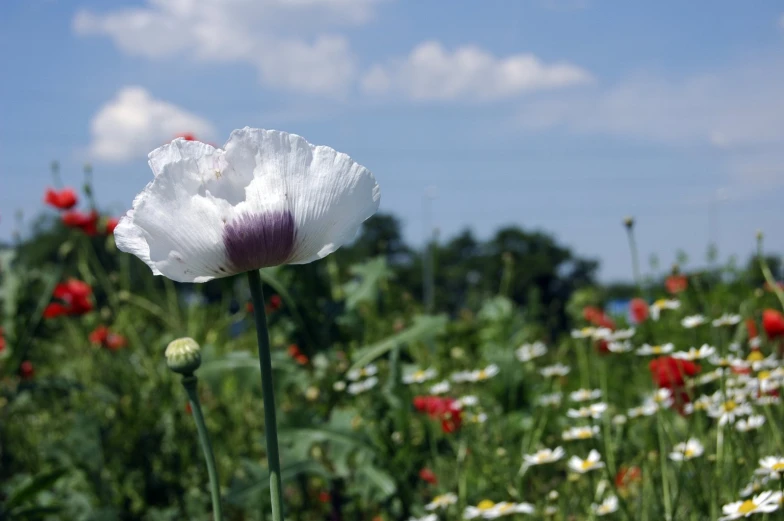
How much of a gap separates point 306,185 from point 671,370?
1679 mm

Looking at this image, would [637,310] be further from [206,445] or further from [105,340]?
[206,445]

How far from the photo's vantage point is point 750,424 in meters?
1.81

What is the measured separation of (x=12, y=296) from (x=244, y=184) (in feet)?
8.36

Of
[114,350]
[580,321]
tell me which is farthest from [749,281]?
[114,350]

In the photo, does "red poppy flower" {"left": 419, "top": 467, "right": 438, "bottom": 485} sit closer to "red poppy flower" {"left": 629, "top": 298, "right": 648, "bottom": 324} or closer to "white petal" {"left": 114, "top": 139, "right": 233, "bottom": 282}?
"white petal" {"left": 114, "top": 139, "right": 233, "bottom": 282}

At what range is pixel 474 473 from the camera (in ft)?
7.94

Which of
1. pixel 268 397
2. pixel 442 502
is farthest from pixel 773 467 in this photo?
pixel 268 397

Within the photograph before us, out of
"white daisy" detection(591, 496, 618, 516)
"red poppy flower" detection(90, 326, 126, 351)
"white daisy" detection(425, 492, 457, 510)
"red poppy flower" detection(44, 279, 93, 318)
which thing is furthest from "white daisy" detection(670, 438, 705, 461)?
"red poppy flower" detection(44, 279, 93, 318)

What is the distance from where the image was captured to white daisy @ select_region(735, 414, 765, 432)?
1.76m

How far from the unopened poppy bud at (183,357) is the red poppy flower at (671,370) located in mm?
1338

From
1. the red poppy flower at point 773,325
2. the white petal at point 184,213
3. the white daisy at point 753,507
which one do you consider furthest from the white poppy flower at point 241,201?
the red poppy flower at point 773,325

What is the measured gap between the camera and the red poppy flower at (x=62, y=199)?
3959mm

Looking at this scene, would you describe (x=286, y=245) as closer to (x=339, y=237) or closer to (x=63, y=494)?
(x=339, y=237)

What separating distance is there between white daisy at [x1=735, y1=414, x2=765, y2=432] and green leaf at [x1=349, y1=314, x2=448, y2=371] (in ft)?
3.22
